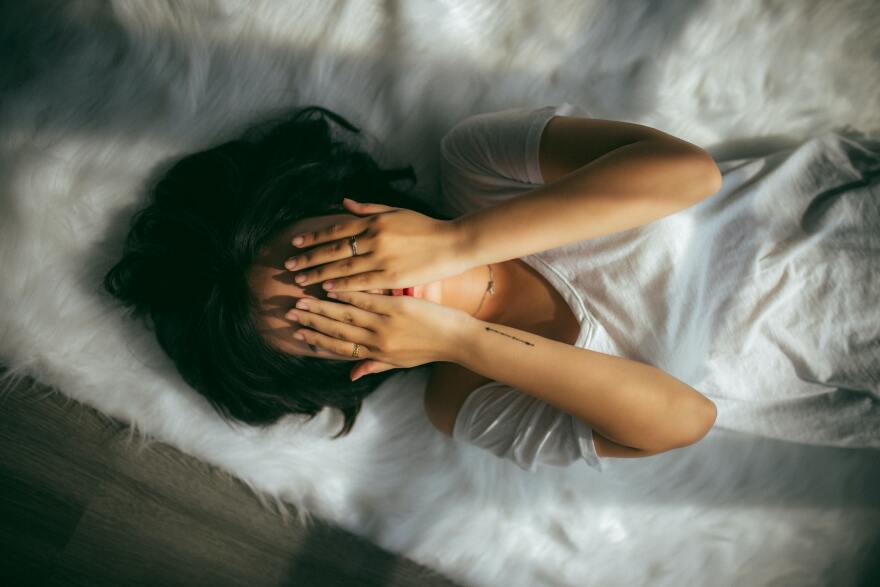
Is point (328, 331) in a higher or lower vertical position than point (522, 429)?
higher

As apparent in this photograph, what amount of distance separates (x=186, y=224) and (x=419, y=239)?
0.31 metres

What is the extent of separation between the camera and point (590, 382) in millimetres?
689

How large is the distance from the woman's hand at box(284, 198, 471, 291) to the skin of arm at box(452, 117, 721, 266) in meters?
0.02

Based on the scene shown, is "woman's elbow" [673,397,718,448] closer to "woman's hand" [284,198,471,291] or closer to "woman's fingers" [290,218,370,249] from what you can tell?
"woman's hand" [284,198,471,291]

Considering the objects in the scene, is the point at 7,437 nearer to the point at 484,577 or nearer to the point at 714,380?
the point at 484,577

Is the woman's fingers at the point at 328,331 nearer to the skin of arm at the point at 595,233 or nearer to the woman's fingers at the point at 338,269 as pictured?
the woman's fingers at the point at 338,269

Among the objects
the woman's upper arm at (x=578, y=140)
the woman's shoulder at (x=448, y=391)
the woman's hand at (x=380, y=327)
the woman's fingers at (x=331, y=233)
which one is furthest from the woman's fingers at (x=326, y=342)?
the woman's upper arm at (x=578, y=140)

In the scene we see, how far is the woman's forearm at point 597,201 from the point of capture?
2.16 feet

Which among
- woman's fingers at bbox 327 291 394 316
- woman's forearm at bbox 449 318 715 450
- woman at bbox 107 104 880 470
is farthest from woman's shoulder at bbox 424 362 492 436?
woman's fingers at bbox 327 291 394 316

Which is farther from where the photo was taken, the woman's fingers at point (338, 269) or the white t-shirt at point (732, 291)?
Result: the white t-shirt at point (732, 291)

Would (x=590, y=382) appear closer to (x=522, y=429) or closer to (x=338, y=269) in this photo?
(x=522, y=429)

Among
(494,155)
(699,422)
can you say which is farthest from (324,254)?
(699,422)

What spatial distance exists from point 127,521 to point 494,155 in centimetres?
80

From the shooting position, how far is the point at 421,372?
0.90 meters
